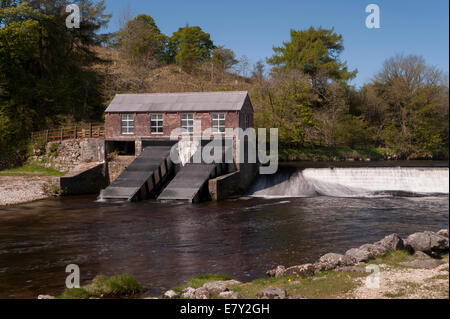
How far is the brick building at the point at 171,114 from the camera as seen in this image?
33.0m

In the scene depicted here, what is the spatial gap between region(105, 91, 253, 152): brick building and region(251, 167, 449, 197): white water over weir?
5.79 m

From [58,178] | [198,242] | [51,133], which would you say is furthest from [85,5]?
[198,242]

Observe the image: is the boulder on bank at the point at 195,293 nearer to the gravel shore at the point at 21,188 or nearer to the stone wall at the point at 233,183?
the stone wall at the point at 233,183

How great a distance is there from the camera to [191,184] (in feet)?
89.5

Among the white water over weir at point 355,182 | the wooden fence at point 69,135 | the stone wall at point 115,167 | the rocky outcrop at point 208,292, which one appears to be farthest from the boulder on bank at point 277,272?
the wooden fence at point 69,135

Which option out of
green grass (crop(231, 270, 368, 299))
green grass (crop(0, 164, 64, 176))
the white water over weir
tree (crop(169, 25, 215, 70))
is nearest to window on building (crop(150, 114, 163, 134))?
green grass (crop(0, 164, 64, 176))

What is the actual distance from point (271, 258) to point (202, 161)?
52.7 ft

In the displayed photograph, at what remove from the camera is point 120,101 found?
118 feet

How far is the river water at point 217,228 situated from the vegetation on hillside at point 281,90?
1796 cm

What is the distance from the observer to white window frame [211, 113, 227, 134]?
108 ft

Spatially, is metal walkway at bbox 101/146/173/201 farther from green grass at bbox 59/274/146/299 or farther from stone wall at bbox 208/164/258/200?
green grass at bbox 59/274/146/299

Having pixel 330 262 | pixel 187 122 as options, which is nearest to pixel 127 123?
pixel 187 122

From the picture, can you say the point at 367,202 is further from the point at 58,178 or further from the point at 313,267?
the point at 58,178

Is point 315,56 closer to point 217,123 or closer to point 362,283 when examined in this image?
point 217,123
